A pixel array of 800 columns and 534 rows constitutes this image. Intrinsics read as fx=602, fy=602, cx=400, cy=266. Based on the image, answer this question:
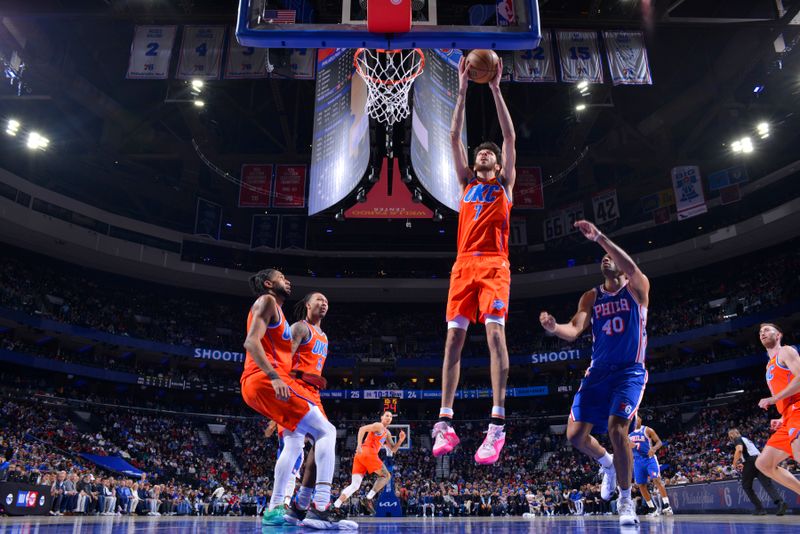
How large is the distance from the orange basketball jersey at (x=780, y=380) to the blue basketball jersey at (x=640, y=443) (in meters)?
4.11

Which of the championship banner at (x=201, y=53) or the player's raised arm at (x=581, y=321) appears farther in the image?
the championship banner at (x=201, y=53)

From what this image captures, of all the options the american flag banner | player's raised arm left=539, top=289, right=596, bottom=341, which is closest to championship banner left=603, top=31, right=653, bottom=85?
the american flag banner

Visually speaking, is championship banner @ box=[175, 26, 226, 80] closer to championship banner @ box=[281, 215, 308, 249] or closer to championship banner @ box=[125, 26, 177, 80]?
championship banner @ box=[125, 26, 177, 80]

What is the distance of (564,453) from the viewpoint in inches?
1286

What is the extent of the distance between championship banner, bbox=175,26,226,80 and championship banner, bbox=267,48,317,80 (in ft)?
6.00

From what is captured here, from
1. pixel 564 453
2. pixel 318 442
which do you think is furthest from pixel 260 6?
pixel 564 453

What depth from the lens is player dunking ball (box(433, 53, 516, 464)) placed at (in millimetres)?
5113

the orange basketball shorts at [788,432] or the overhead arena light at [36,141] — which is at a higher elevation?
the overhead arena light at [36,141]

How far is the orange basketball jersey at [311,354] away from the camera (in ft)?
22.1

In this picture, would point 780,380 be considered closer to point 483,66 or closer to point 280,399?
point 483,66

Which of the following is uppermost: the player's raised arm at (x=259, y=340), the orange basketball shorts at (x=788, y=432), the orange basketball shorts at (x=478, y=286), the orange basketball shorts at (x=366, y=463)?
the orange basketball shorts at (x=478, y=286)

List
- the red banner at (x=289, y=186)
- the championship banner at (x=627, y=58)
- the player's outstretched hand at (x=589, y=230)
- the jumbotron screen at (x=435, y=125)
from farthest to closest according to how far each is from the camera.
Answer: the red banner at (x=289, y=186) → the championship banner at (x=627, y=58) → the jumbotron screen at (x=435, y=125) → the player's outstretched hand at (x=589, y=230)

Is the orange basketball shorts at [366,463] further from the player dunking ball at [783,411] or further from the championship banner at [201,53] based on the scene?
the championship banner at [201,53]

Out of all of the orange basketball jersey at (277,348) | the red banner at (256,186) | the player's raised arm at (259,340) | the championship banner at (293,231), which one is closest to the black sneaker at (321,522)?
the player's raised arm at (259,340)
